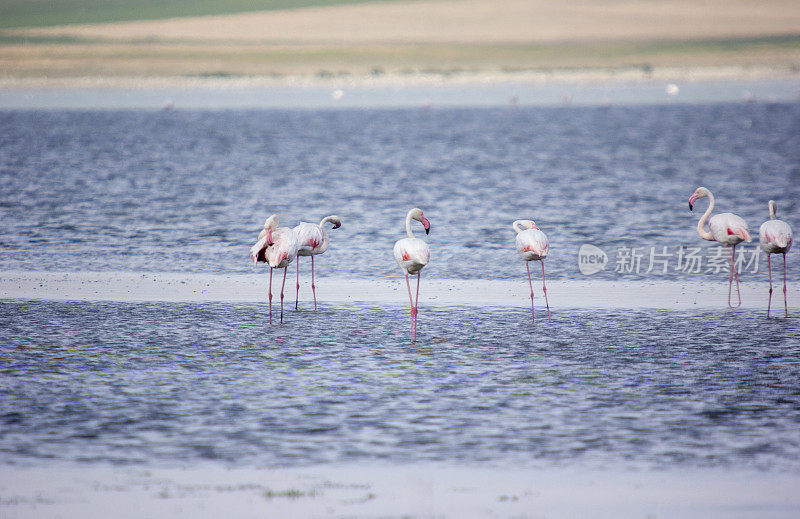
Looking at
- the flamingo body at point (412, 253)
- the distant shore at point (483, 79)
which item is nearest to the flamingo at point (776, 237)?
the flamingo body at point (412, 253)

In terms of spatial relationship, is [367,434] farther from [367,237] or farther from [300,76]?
[300,76]

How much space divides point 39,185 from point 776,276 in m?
19.9

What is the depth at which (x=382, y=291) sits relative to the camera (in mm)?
13172

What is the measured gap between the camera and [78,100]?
11756cm

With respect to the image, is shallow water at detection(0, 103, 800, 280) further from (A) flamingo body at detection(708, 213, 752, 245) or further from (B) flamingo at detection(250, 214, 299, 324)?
(B) flamingo at detection(250, 214, 299, 324)

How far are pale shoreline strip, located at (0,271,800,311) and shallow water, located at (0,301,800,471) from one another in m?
0.49

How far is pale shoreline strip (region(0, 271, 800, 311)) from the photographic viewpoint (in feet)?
40.4

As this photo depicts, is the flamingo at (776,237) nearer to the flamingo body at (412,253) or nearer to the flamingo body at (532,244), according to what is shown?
the flamingo body at (532,244)

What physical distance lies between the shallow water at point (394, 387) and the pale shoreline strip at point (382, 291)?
49 centimetres

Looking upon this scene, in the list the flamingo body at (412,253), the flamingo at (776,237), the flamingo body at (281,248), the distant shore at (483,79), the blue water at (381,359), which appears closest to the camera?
the blue water at (381,359)

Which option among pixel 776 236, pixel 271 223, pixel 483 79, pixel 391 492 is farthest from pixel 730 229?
pixel 483 79

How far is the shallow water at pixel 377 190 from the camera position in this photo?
16047mm

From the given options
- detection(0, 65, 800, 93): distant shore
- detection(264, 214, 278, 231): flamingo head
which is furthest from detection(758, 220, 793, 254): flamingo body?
detection(0, 65, 800, 93): distant shore

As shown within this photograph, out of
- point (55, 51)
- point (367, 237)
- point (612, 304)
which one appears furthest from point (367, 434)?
point (55, 51)
